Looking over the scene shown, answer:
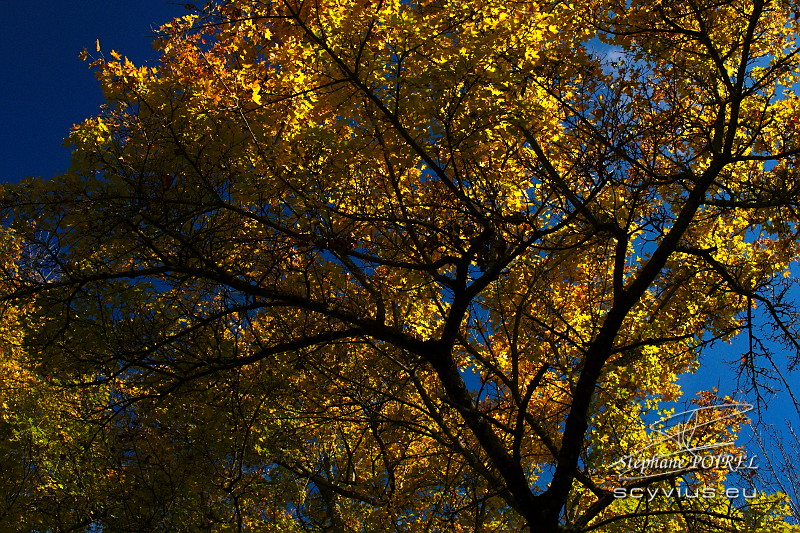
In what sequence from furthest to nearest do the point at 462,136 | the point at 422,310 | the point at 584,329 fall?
the point at 422,310 < the point at 584,329 < the point at 462,136

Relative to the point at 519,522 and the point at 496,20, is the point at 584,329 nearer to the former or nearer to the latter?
the point at 519,522

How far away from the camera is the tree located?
16.5 ft

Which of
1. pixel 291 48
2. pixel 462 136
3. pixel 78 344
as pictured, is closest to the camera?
pixel 462 136

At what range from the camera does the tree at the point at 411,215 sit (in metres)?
5.04

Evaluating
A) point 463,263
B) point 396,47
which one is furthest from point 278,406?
point 396,47

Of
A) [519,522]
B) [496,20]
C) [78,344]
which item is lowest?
[519,522]

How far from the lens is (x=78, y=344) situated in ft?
20.0

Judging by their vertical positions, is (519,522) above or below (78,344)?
below

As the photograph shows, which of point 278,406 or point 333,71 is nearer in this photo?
point 333,71

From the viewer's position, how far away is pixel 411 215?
234 inches

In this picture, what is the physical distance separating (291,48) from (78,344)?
3786mm
